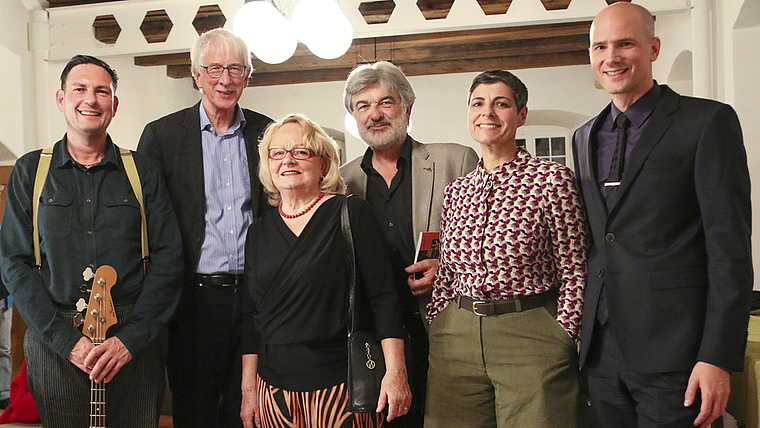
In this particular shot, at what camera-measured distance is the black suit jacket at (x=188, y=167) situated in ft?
8.30

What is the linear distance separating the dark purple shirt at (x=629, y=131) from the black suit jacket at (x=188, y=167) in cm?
131

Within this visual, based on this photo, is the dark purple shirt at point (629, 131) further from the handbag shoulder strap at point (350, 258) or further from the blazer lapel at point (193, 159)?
the blazer lapel at point (193, 159)

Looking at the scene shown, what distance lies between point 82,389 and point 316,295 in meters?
0.92

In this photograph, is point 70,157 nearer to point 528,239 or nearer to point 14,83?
point 528,239

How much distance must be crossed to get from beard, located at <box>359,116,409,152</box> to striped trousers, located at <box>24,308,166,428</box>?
109cm

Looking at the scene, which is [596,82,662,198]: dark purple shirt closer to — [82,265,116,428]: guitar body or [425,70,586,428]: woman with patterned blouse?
[425,70,586,428]: woman with patterned blouse

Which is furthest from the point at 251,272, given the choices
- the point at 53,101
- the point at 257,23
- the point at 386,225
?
the point at 53,101

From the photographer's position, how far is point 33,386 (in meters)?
2.21

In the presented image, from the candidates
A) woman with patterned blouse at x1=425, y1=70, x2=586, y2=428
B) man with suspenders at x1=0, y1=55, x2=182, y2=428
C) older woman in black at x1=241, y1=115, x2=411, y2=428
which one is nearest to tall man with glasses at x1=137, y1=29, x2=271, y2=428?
man with suspenders at x1=0, y1=55, x2=182, y2=428

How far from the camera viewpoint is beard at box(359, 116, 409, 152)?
2508 mm

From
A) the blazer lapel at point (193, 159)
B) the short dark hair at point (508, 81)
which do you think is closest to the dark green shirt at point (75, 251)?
the blazer lapel at point (193, 159)

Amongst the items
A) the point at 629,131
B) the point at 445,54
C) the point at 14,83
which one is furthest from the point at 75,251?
the point at 445,54

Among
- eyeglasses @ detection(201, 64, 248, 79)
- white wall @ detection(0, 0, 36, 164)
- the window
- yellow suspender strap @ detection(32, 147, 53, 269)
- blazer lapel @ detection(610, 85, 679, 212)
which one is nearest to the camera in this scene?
blazer lapel @ detection(610, 85, 679, 212)

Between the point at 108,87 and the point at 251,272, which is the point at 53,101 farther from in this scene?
the point at 251,272
